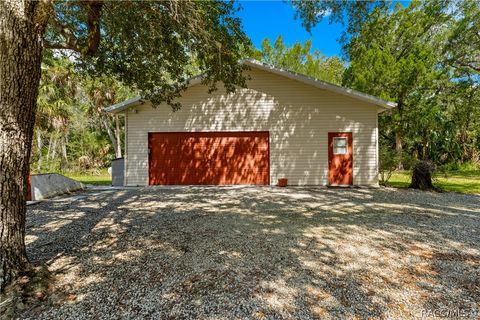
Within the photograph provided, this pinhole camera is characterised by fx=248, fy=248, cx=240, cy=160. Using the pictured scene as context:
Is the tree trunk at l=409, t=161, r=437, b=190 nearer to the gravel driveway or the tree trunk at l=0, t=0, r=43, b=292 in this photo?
the gravel driveway

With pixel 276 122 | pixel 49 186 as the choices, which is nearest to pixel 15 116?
pixel 49 186

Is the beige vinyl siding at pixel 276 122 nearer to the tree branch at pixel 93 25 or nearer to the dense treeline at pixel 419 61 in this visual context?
the dense treeline at pixel 419 61

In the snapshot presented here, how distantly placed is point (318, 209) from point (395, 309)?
3760mm

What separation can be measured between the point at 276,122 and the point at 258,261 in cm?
749

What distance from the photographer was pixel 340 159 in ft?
32.1

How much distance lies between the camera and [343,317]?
204 centimetres

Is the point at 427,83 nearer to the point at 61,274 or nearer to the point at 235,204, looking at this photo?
the point at 235,204

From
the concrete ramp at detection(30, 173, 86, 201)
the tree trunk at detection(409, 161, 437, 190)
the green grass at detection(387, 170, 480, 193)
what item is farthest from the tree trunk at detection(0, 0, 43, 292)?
the green grass at detection(387, 170, 480, 193)

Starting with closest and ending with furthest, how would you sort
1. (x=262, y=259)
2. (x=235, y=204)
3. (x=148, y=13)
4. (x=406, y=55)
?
(x=262, y=259) < (x=148, y=13) < (x=235, y=204) < (x=406, y=55)

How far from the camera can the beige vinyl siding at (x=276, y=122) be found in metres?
9.72

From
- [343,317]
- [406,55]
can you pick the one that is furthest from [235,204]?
[406,55]

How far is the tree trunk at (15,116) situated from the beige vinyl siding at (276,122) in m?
7.42

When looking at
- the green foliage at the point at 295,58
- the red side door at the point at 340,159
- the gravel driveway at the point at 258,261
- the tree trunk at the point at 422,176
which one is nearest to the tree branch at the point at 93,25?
the gravel driveway at the point at 258,261

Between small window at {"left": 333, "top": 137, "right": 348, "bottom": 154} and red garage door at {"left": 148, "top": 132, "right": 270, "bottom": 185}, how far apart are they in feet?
8.70
